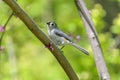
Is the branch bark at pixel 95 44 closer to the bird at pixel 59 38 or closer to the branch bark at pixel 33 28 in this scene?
the branch bark at pixel 33 28

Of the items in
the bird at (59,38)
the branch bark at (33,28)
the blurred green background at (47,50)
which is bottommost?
the branch bark at (33,28)

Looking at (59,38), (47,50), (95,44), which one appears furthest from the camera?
(47,50)

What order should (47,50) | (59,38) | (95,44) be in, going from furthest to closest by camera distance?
(47,50), (59,38), (95,44)

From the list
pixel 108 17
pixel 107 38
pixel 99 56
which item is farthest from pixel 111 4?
pixel 99 56

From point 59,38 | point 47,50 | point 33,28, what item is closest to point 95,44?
point 33,28

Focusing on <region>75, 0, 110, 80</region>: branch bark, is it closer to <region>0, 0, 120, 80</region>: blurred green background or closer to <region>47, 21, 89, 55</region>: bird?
<region>47, 21, 89, 55</region>: bird

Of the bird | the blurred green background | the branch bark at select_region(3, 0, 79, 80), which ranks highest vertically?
the blurred green background

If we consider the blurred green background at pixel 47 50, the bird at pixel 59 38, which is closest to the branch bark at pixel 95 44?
the bird at pixel 59 38

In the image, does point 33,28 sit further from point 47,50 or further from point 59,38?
point 47,50

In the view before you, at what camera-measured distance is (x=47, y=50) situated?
7465mm

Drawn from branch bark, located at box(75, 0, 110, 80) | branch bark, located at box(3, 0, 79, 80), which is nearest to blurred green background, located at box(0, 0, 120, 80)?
branch bark, located at box(75, 0, 110, 80)

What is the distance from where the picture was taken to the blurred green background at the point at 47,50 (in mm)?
5762

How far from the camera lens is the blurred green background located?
576 cm

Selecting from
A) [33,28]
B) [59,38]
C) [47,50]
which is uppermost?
[47,50]
